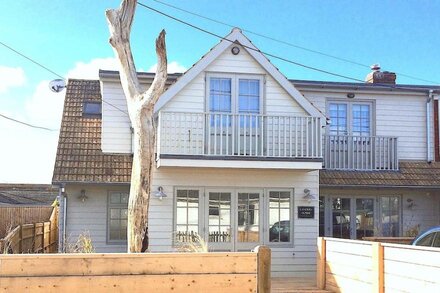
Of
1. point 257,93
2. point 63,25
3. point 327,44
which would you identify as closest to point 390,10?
point 327,44

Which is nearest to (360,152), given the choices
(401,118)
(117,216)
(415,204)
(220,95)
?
(401,118)

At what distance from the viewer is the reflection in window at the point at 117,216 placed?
15.5 metres

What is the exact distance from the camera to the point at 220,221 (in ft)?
48.2

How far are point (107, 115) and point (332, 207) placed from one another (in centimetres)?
693

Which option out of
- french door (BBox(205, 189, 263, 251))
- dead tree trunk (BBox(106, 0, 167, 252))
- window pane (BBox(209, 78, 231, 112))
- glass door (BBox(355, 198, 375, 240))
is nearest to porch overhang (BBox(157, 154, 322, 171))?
french door (BBox(205, 189, 263, 251))

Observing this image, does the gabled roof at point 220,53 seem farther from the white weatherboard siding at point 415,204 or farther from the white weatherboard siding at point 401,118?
the white weatherboard siding at point 415,204

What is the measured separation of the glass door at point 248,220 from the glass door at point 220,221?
0.72 ft

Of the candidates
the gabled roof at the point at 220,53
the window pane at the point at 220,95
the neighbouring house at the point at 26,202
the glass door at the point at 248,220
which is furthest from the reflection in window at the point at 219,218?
the neighbouring house at the point at 26,202

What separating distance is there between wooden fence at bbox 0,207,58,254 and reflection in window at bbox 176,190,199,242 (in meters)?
3.73

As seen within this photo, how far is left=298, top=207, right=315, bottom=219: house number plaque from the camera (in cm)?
1494

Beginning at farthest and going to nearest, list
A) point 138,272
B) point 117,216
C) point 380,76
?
point 380,76 < point 117,216 < point 138,272

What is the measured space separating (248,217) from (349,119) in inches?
179

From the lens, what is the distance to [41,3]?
1384cm

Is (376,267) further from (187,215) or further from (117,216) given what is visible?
(117,216)
